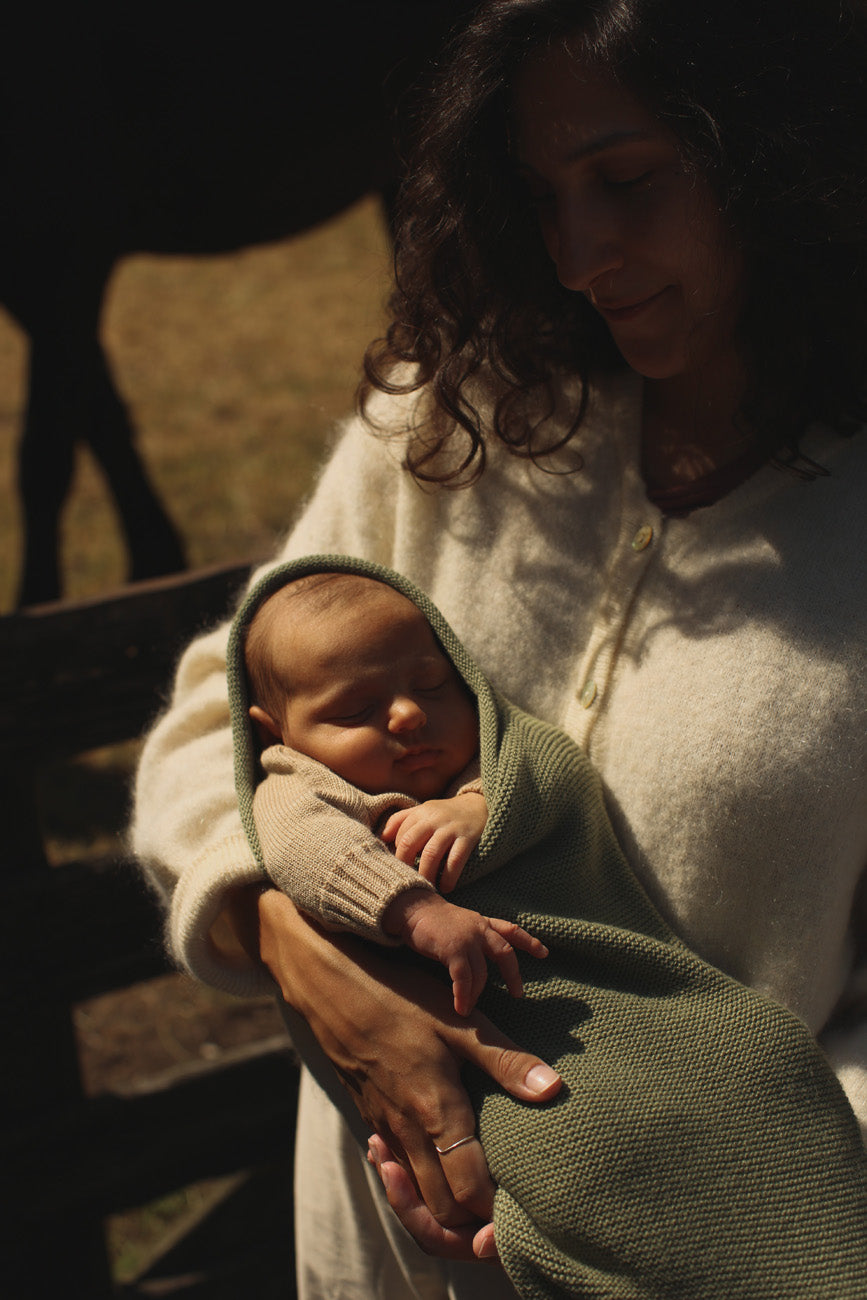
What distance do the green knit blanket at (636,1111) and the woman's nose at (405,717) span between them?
107 millimetres

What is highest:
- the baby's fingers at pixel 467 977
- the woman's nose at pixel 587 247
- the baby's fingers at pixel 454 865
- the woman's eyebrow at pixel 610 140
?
the woman's eyebrow at pixel 610 140

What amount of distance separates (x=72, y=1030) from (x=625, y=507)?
147cm

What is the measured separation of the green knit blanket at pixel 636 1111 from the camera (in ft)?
3.70

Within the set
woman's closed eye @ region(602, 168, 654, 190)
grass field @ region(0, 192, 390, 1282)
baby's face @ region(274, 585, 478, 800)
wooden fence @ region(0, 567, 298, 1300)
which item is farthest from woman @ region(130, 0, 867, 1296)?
wooden fence @ region(0, 567, 298, 1300)

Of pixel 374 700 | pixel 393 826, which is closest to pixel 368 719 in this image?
pixel 374 700

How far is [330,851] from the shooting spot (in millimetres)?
1233

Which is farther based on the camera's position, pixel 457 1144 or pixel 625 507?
pixel 625 507

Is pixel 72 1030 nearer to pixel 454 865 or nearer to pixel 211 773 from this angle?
pixel 211 773

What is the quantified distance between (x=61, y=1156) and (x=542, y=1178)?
1.36m

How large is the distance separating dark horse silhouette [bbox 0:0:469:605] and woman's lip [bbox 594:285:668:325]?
1.64 metres

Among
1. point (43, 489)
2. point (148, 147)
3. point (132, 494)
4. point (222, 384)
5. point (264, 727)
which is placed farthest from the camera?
point (222, 384)

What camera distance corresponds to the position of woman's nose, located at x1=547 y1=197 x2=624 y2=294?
126 cm

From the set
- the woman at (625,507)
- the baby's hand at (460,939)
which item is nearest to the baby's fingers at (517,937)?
the baby's hand at (460,939)

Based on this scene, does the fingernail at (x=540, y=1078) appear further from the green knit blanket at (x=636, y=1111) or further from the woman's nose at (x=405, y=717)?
the woman's nose at (x=405, y=717)
